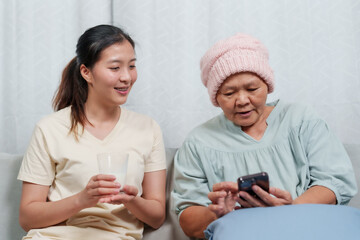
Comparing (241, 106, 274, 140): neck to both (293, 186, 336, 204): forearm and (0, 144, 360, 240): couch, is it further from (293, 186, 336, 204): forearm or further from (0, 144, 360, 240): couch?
(0, 144, 360, 240): couch

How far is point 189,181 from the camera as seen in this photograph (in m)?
1.65

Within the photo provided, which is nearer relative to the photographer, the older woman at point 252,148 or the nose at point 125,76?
the older woman at point 252,148

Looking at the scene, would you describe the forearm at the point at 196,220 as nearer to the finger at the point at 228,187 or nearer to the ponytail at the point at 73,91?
the finger at the point at 228,187

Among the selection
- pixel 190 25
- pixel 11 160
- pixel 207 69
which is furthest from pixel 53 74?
pixel 207 69

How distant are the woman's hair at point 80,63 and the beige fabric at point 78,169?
58 millimetres

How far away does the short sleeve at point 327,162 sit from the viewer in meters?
1.52

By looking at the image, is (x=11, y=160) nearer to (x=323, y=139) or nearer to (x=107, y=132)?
(x=107, y=132)

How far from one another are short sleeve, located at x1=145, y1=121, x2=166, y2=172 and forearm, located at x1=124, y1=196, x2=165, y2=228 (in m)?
0.14

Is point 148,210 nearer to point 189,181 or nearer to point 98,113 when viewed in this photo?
point 189,181

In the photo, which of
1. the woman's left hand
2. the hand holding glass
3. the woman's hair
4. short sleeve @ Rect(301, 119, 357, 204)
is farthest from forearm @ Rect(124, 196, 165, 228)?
short sleeve @ Rect(301, 119, 357, 204)

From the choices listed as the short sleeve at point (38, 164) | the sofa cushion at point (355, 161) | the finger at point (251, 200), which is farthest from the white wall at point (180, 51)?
the finger at point (251, 200)

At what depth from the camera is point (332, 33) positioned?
2.10 meters

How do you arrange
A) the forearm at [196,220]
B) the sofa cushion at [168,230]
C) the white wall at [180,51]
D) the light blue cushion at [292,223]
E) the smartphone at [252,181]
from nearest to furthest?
the light blue cushion at [292,223] < the smartphone at [252,181] < the forearm at [196,220] < the sofa cushion at [168,230] < the white wall at [180,51]

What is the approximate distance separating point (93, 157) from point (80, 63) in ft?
1.22
